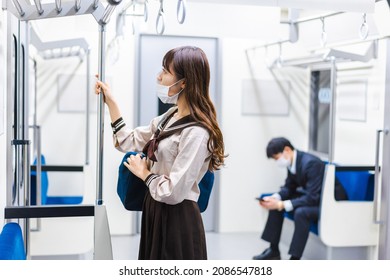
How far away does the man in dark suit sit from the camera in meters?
4.27

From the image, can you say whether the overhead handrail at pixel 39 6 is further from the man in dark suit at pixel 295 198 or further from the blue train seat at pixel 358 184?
the blue train seat at pixel 358 184

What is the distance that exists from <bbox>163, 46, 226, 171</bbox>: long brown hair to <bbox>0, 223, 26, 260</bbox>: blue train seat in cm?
74

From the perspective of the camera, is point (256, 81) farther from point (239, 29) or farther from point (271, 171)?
point (239, 29)

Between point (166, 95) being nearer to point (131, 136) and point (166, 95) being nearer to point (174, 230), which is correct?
point (131, 136)

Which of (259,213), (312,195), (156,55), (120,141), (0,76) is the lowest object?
(259,213)

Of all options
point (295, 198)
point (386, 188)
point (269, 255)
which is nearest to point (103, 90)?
point (386, 188)

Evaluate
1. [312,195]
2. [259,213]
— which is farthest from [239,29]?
[259,213]

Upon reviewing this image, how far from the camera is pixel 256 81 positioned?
5305mm

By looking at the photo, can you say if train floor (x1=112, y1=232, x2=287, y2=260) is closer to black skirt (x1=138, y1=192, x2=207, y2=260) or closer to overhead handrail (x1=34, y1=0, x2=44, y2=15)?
black skirt (x1=138, y1=192, x2=207, y2=260)

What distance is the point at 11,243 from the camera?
71.3 inches

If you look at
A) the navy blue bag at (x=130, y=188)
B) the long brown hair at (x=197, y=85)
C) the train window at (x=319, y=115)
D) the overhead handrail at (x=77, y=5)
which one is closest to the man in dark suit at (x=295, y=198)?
the train window at (x=319, y=115)

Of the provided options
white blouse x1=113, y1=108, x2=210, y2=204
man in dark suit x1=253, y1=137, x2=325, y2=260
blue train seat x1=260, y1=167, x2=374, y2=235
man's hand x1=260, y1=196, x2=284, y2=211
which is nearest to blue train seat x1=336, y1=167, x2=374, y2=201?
blue train seat x1=260, y1=167, x2=374, y2=235

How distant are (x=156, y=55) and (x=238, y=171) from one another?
1.34 m

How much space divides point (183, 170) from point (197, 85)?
32 centimetres
